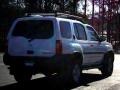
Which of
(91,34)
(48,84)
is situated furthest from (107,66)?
(48,84)

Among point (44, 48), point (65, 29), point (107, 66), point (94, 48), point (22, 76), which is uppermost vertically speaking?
point (65, 29)

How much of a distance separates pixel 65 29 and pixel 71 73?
1.30 metres

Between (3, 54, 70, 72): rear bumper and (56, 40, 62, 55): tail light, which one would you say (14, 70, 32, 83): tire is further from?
(56, 40, 62, 55): tail light

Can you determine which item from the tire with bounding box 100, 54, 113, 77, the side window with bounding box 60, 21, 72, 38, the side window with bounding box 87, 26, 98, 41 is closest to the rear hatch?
the side window with bounding box 60, 21, 72, 38

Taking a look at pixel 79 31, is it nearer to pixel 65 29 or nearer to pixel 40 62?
pixel 65 29

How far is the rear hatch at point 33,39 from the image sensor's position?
40.8 feet

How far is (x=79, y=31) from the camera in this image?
14.3 m

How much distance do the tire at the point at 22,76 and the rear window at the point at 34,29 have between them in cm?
105

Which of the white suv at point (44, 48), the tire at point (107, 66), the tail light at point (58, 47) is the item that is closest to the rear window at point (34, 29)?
the white suv at point (44, 48)

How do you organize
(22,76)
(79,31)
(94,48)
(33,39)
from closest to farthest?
(33,39), (22,76), (79,31), (94,48)

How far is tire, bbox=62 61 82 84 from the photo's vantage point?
12820mm

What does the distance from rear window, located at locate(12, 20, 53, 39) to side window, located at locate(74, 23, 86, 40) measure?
1.43 metres

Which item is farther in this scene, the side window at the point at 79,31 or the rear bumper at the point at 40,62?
the side window at the point at 79,31

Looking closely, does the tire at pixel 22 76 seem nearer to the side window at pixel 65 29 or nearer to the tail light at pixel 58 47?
the tail light at pixel 58 47
